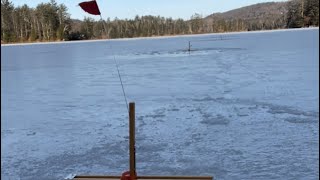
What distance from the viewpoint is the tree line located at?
2857 inches

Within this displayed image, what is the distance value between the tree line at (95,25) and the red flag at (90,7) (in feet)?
196

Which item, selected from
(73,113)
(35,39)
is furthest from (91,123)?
(35,39)

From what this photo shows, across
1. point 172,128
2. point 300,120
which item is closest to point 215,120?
point 172,128

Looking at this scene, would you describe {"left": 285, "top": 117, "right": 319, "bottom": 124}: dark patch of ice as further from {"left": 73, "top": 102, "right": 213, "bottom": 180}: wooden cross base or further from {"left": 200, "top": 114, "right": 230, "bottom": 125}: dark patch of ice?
{"left": 73, "top": 102, "right": 213, "bottom": 180}: wooden cross base

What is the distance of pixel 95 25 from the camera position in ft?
265

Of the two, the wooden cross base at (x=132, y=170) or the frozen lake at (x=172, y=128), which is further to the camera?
the frozen lake at (x=172, y=128)

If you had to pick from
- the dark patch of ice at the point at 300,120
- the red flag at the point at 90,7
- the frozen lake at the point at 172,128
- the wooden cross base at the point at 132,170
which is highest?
the red flag at the point at 90,7

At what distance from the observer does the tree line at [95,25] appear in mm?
72562

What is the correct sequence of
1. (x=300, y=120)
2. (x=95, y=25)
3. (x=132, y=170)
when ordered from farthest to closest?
(x=95, y=25), (x=300, y=120), (x=132, y=170)

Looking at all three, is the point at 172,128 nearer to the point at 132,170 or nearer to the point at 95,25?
the point at 132,170

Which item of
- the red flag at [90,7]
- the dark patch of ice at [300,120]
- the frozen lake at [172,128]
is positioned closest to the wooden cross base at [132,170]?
the frozen lake at [172,128]

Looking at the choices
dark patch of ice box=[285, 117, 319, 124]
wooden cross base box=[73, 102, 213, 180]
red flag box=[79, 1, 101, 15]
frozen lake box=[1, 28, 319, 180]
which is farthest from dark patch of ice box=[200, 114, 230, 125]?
red flag box=[79, 1, 101, 15]

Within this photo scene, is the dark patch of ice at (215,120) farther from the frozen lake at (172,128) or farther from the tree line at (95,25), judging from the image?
the tree line at (95,25)

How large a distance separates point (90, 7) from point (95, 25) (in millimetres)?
78574
